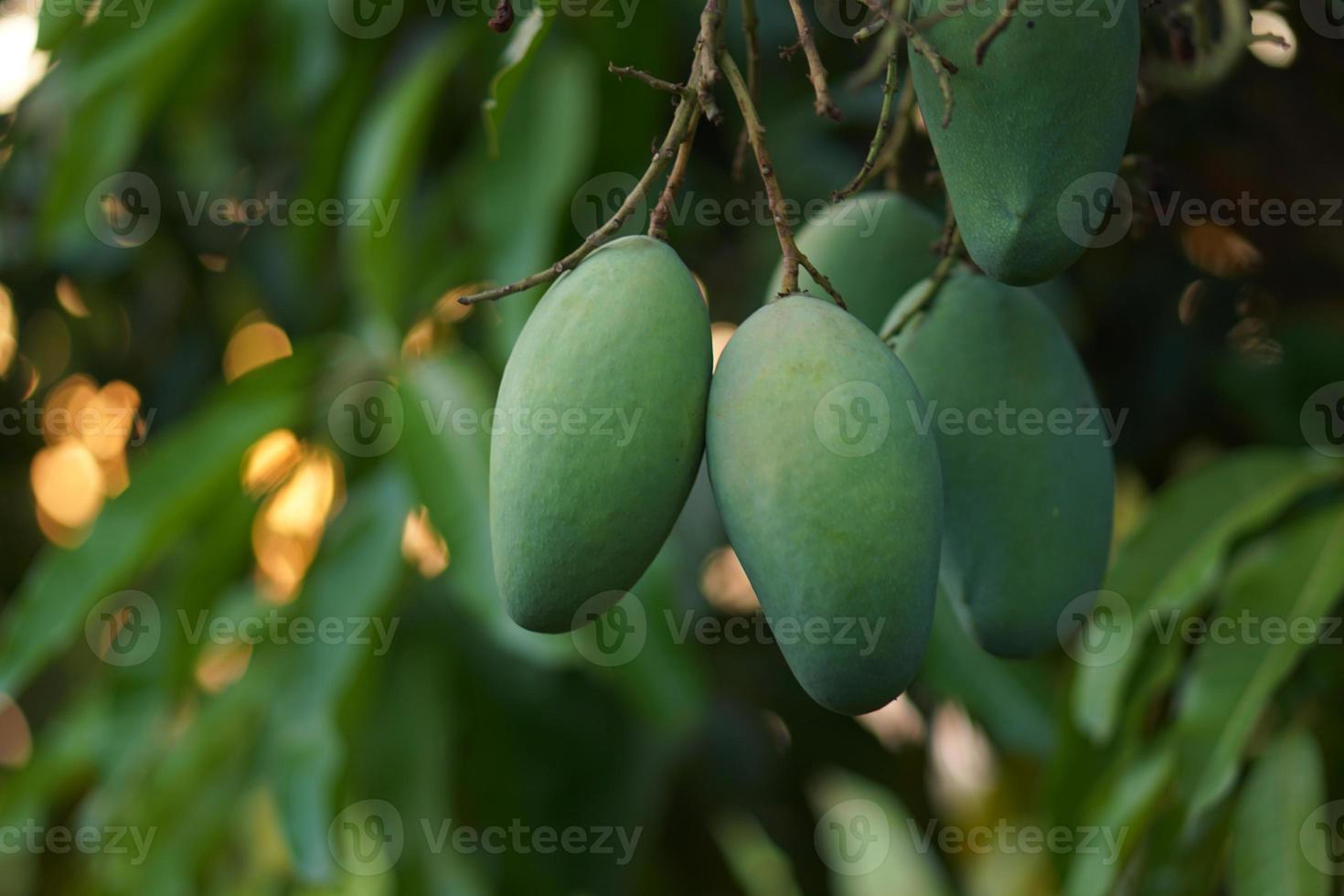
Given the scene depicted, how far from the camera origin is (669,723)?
3.73 feet

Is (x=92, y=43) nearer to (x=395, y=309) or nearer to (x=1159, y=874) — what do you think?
(x=395, y=309)

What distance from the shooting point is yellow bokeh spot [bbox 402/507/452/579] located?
125 centimetres

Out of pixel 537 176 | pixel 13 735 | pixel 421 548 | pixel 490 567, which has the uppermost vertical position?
pixel 537 176

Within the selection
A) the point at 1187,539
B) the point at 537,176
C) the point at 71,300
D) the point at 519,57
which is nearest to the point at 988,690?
the point at 1187,539

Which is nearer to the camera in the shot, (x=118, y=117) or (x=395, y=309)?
(x=395, y=309)

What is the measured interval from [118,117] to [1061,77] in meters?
1.10

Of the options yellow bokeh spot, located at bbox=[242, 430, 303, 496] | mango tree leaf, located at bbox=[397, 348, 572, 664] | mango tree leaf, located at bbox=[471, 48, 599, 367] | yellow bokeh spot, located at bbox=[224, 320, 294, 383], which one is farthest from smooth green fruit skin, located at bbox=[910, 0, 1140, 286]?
yellow bokeh spot, located at bbox=[224, 320, 294, 383]

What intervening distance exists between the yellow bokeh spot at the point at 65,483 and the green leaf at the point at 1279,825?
5.33 feet

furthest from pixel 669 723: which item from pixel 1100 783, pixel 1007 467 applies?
pixel 1007 467

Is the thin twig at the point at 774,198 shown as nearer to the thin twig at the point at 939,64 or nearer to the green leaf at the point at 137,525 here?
the thin twig at the point at 939,64

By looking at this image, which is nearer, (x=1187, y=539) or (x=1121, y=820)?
(x=1121, y=820)

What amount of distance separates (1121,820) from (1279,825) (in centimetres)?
11

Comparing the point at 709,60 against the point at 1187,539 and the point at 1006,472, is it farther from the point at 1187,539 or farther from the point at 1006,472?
the point at 1187,539

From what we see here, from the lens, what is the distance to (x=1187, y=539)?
1081 mm
